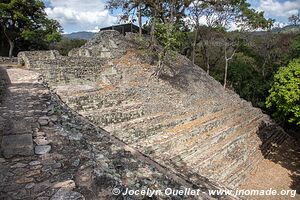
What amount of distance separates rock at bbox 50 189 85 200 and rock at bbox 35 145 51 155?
106cm

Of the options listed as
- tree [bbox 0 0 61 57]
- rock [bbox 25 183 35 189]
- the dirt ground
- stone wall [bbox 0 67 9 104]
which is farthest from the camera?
tree [bbox 0 0 61 57]

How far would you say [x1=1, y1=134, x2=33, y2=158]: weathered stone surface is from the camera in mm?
3658

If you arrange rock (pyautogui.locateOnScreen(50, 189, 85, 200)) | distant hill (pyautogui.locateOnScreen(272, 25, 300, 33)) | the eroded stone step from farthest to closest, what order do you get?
1. distant hill (pyautogui.locateOnScreen(272, 25, 300, 33))
2. the eroded stone step
3. rock (pyautogui.locateOnScreen(50, 189, 85, 200))

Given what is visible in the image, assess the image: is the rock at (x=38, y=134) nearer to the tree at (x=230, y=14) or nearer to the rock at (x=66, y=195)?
the rock at (x=66, y=195)

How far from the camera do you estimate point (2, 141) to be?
3.98 meters

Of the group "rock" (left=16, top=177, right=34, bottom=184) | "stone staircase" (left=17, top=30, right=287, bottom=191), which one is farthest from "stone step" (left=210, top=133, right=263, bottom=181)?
"rock" (left=16, top=177, right=34, bottom=184)

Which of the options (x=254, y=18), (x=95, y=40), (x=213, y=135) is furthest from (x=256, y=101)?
(x=95, y=40)

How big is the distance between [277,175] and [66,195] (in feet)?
32.9

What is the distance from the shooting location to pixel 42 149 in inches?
153

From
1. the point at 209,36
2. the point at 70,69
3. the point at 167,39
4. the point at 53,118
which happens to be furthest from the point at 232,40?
the point at 53,118

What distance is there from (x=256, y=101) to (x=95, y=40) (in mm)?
14113

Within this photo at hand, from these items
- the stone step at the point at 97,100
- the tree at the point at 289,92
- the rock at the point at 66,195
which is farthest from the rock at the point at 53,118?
the tree at the point at 289,92

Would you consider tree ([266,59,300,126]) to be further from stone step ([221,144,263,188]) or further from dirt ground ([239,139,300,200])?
stone step ([221,144,263,188])

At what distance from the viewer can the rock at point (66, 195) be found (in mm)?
2809
